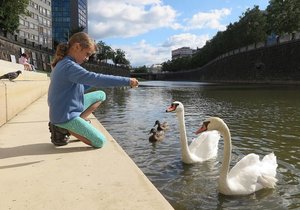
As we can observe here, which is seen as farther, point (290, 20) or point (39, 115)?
point (290, 20)

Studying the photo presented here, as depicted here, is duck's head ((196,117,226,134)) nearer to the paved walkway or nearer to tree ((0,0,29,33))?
the paved walkway

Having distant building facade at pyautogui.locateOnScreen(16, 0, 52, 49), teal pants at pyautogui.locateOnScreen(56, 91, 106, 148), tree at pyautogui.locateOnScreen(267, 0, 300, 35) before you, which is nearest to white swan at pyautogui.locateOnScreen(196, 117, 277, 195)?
teal pants at pyautogui.locateOnScreen(56, 91, 106, 148)

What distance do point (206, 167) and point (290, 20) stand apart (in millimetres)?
58546

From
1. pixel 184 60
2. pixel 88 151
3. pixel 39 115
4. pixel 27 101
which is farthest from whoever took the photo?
pixel 184 60

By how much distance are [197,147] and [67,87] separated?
3580mm

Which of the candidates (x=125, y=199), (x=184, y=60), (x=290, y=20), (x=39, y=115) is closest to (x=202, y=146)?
(x=39, y=115)

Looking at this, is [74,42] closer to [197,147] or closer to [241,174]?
[241,174]

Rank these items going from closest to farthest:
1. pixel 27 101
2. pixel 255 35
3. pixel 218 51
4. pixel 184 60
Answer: pixel 27 101, pixel 255 35, pixel 218 51, pixel 184 60

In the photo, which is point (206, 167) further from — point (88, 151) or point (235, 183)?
point (88, 151)

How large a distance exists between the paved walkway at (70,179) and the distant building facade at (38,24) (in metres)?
82.5

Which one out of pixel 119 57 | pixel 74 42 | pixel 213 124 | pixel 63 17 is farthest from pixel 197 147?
pixel 119 57

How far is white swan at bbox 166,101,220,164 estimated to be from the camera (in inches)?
292

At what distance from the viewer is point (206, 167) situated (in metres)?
7.30

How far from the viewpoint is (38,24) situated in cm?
Answer: 9569
